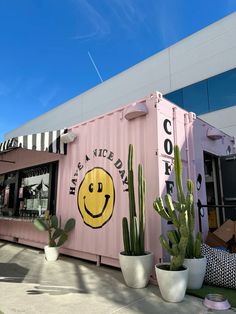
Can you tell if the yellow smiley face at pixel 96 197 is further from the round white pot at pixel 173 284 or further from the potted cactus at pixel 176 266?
the round white pot at pixel 173 284

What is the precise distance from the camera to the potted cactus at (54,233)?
5.25 metres

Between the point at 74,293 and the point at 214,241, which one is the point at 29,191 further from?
the point at 214,241

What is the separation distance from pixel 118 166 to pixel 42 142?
6.18 feet

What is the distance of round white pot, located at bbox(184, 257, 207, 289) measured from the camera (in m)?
3.43

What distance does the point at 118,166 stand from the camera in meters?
4.78

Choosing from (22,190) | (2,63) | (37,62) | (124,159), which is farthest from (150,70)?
(124,159)

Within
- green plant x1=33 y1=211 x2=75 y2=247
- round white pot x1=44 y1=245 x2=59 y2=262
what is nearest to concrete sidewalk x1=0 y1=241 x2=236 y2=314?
round white pot x1=44 y1=245 x2=59 y2=262

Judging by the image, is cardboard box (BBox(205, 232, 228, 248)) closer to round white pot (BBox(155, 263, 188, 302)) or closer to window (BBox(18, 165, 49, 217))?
round white pot (BBox(155, 263, 188, 302))

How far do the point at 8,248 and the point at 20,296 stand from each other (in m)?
4.16

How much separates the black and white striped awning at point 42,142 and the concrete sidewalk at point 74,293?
2.39 metres

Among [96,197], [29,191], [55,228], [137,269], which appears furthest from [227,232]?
[29,191]

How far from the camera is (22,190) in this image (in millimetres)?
8188

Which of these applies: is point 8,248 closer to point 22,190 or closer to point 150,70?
point 22,190

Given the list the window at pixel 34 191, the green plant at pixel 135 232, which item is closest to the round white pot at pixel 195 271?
the green plant at pixel 135 232
